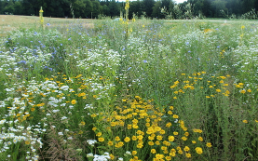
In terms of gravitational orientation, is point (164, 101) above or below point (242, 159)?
above

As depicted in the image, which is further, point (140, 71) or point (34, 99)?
point (140, 71)

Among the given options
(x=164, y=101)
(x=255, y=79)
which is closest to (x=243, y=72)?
(x=255, y=79)

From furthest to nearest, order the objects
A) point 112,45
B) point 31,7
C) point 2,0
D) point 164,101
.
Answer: point 31,7
point 2,0
point 112,45
point 164,101

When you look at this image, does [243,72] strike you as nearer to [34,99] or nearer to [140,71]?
[140,71]

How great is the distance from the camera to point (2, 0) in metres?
42.1

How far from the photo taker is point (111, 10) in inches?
1959

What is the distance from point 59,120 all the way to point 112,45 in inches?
132

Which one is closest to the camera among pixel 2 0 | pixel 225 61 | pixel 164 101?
pixel 164 101

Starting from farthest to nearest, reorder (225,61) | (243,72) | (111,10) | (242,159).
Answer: (111,10), (225,61), (243,72), (242,159)

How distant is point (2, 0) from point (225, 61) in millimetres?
51447

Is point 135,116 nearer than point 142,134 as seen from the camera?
No

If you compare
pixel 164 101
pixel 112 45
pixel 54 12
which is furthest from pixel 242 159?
pixel 54 12

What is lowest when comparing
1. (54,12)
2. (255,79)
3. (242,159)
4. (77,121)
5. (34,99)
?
(242,159)

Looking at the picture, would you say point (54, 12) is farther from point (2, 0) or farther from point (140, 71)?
point (140, 71)
